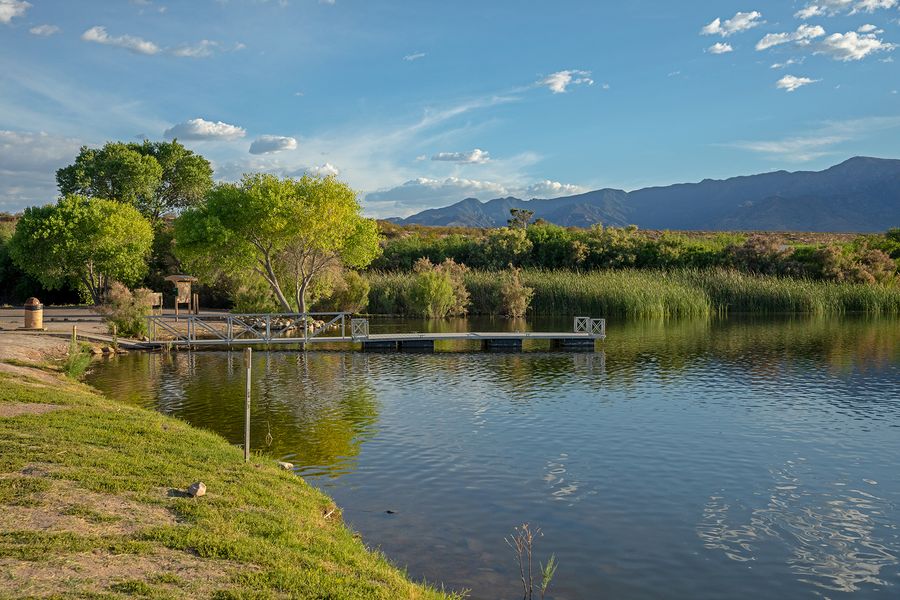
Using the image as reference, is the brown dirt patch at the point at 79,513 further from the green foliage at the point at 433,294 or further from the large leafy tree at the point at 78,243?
the large leafy tree at the point at 78,243

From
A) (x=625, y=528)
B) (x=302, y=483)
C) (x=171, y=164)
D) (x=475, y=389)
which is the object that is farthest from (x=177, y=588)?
(x=171, y=164)

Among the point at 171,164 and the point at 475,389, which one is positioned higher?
the point at 171,164

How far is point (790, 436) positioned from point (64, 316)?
35892mm

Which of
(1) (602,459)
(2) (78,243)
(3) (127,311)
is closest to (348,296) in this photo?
(3) (127,311)

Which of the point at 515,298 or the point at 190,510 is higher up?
the point at 515,298

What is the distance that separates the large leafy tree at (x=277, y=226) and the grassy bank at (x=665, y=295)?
1274 cm

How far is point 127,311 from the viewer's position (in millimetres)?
30547

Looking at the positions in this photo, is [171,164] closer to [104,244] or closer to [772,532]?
[104,244]

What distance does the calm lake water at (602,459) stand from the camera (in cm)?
837

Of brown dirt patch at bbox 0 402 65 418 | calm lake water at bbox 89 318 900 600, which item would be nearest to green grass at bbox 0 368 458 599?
brown dirt patch at bbox 0 402 65 418

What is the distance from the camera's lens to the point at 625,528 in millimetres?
9414

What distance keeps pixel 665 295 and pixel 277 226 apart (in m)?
25.1

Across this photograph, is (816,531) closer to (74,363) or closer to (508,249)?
(74,363)

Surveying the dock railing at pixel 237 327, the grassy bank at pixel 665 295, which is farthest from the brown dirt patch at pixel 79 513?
the grassy bank at pixel 665 295
